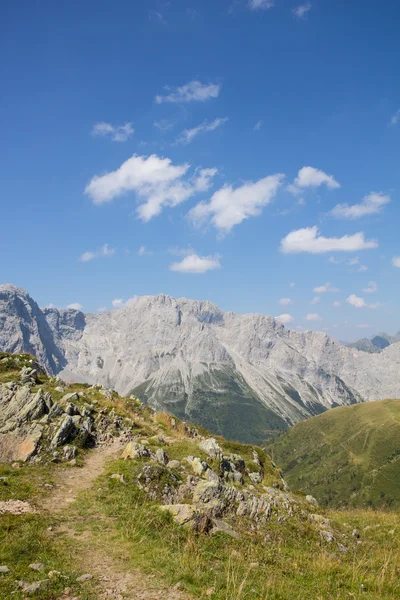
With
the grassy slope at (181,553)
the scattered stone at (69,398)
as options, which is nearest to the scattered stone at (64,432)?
the grassy slope at (181,553)

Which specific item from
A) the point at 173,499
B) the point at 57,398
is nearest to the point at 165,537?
the point at 173,499

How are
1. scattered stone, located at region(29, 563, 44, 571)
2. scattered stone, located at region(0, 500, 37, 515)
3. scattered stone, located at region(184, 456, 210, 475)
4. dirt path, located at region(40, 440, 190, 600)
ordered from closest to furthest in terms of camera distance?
dirt path, located at region(40, 440, 190, 600) < scattered stone, located at region(29, 563, 44, 571) < scattered stone, located at region(0, 500, 37, 515) < scattered stone, located at region(184, 456, 210, 475)

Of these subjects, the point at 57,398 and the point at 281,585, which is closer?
the point at 281,585

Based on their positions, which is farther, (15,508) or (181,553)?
(15,508)

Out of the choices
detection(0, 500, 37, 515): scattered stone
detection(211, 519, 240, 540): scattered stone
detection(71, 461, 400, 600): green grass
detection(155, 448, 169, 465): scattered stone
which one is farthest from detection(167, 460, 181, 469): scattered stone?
detection(0, 500, 37, 515): scattered stone

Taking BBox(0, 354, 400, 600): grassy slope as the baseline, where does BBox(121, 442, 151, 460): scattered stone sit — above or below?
above

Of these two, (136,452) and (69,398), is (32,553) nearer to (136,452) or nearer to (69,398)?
(136,452)

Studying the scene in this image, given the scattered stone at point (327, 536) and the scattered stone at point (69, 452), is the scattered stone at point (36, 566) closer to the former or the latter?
the scattered stone at point (69, 452)

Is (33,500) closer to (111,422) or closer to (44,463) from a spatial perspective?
(44,463)

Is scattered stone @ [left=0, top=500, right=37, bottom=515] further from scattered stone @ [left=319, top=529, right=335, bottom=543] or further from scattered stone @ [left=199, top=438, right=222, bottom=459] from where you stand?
scattered stone @ [left=319, top=529, right=335, bottom=543]

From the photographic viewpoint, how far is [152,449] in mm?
23047

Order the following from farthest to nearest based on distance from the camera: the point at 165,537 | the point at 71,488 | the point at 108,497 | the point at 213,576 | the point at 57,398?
the point at 57,398 → the point at 71,488 → the point at 108,497 → the point at 165,537 → the point at 213,576

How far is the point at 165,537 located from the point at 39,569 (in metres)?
4.55

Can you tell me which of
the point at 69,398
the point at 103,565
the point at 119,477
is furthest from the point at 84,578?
the point at 69,398
